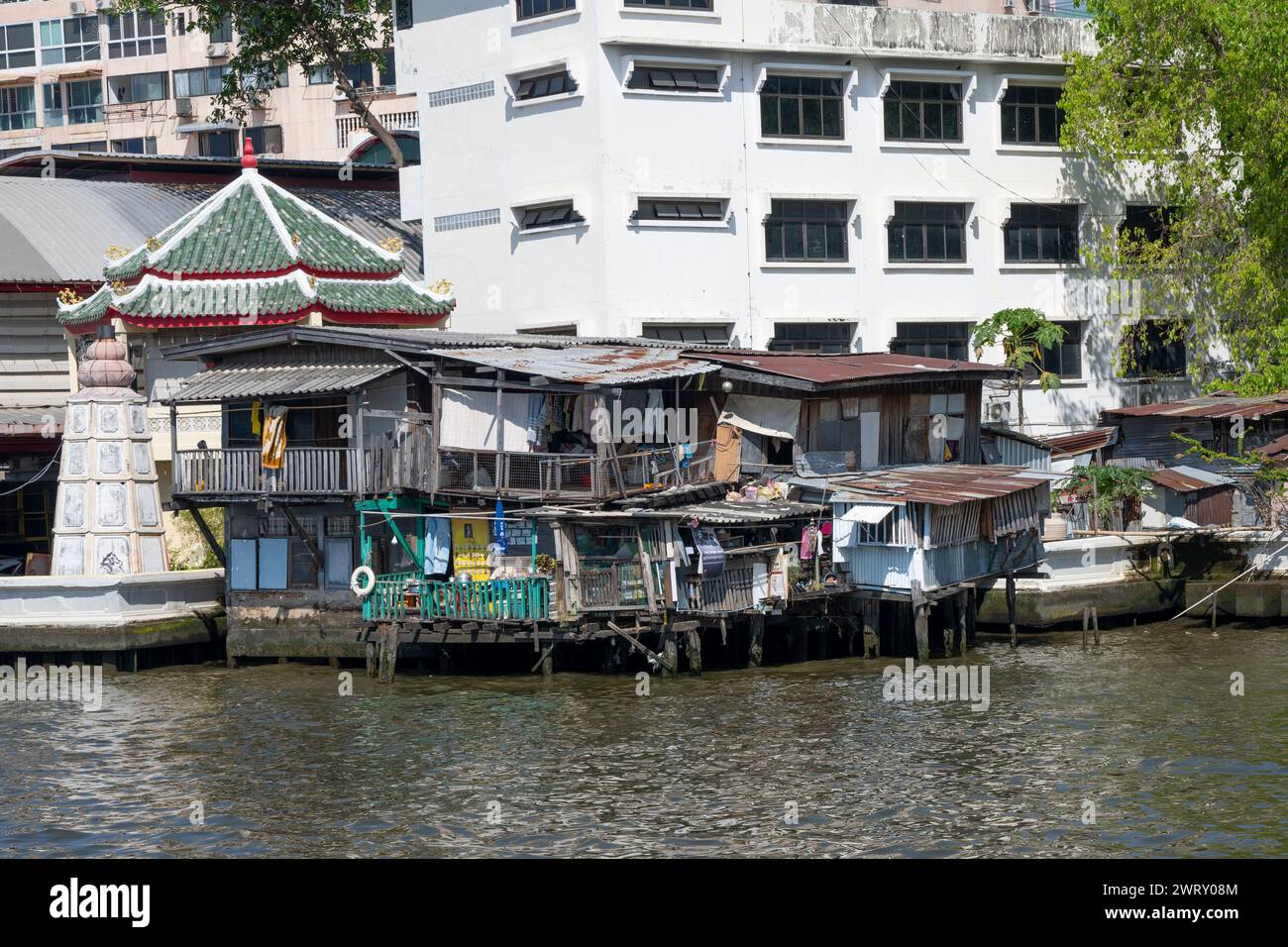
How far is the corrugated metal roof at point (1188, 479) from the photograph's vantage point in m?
50.6

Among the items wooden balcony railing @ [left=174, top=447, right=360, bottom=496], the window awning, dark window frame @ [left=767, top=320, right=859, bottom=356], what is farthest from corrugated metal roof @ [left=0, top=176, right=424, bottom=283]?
wooden balcony railing @ [left=174, top=447, right=360, bottom=496]

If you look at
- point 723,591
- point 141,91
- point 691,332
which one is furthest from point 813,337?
point 141,91

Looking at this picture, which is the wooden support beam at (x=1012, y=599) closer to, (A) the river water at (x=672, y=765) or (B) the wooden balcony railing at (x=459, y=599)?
(A) the river water at (x=672, y=765)

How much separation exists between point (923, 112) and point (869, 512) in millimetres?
21311

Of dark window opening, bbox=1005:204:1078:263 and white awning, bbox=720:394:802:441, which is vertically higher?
dark window opening, bbox=1005:204:1078:263

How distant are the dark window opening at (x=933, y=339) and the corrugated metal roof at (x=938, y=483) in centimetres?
1053

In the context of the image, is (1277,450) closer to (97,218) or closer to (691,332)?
(691,332)

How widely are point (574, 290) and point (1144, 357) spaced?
2021cm

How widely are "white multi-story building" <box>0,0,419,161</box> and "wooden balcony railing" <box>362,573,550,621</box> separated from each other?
44.8m

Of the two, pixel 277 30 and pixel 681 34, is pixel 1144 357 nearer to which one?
pixel 681 34

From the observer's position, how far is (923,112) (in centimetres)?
5697

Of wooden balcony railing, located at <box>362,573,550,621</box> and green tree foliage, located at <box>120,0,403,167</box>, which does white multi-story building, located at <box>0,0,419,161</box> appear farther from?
wooden balcony railing, located at <box>362,573,550,621</box>

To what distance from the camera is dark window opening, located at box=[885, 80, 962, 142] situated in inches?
2224

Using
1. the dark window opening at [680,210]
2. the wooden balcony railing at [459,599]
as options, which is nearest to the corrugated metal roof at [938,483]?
the wooden balcony railing at [459,599]
